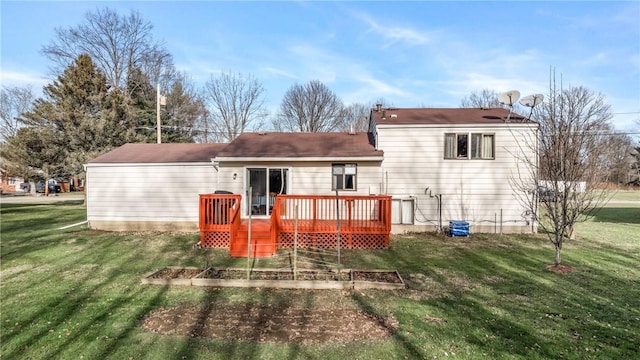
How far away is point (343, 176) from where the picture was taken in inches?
429

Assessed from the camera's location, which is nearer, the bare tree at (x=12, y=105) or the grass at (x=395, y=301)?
the grass at (x=395, y=301)

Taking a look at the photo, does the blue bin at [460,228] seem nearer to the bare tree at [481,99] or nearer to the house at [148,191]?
the house at [148,191]

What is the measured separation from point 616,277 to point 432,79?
2620cm

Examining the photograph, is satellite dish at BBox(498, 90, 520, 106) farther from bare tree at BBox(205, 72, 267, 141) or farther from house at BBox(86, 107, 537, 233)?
bare tree at BBox(205, 72, 267, 141)

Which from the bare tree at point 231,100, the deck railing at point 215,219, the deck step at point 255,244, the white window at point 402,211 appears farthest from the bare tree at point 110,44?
the white window at point 402,211

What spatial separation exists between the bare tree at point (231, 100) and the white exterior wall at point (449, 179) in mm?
23753

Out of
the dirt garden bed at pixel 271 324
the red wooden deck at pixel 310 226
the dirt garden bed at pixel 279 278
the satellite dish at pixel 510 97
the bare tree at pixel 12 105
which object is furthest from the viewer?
the bare tree at pixel 12 105

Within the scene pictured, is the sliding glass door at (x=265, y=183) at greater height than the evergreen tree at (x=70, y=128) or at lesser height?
lesser

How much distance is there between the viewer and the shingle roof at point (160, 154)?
11.6m

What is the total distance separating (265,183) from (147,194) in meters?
4.44

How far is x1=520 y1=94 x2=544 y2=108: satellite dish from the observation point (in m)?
9.84

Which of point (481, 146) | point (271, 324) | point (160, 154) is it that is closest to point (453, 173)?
point (481, 146)

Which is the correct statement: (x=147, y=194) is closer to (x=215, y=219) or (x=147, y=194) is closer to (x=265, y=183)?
(x=215, y=219)

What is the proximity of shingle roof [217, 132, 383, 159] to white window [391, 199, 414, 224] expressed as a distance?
1.88 meters
